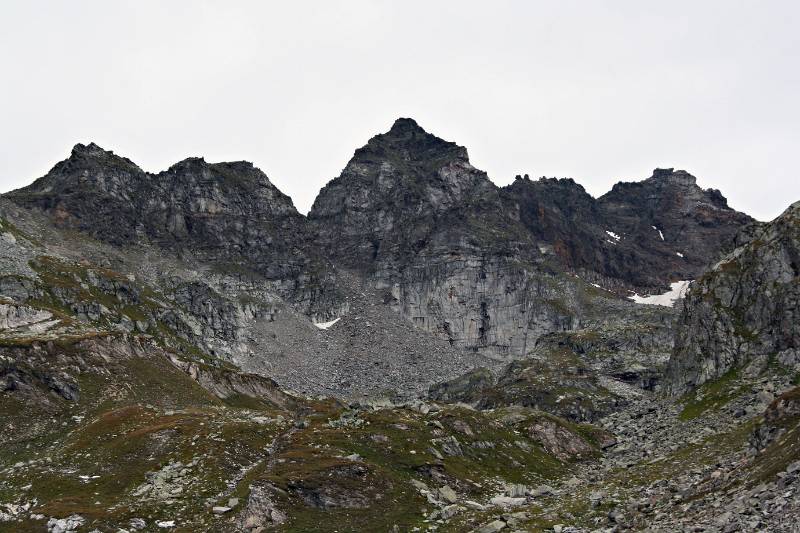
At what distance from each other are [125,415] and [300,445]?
24.6 meters

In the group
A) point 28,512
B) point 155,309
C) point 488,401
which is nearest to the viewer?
point 28,512

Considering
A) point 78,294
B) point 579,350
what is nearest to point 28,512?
point 78,294

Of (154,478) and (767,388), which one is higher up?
(767,388)

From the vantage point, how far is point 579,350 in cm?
18888

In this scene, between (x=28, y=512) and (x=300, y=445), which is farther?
(x=300, y=445)

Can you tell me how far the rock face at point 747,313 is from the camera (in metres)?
92.9

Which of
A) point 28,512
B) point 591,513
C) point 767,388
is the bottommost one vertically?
point 28,512

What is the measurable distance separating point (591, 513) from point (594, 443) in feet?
146

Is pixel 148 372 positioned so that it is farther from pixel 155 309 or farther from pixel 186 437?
pixel 155 309

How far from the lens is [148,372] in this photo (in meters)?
102

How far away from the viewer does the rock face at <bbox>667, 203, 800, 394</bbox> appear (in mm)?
92875

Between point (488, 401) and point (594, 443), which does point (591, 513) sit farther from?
point (488, 401)

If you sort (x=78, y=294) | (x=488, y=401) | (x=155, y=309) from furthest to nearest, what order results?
(x=155, y=309) < (x=488, y=401) < (x=78, y=294)

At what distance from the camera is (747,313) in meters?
102
